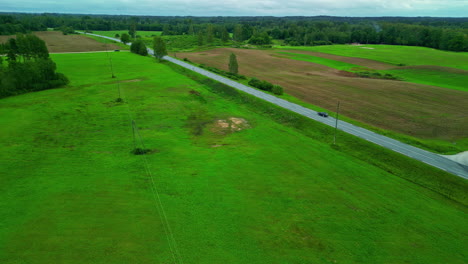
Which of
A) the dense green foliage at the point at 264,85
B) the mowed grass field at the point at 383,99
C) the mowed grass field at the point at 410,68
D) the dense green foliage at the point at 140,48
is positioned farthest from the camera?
the dense green foliage at the point at 140,48

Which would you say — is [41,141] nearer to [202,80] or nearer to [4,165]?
[4,165]

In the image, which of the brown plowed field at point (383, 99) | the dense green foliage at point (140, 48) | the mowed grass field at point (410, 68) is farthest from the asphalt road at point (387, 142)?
the dense green foliage at point (140, 48)

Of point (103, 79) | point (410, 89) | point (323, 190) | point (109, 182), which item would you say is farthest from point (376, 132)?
point (103, 79)

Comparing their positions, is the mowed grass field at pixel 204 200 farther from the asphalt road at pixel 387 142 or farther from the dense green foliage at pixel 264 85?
the dense green foliage at pixel 264 85

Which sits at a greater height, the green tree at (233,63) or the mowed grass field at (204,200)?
the green tree at (233,63)

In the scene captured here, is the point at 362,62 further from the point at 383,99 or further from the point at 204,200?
the point at 204,200

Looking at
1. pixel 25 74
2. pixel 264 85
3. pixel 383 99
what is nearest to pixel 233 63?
pixel 264 85

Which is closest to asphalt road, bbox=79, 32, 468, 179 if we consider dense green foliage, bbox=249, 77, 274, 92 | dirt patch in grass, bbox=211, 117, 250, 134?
dense green foliage, bbox=249, 77, 274, 92
